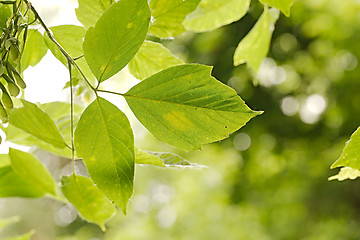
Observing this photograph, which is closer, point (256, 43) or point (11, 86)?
point (11, 86)

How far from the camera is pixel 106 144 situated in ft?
0.71

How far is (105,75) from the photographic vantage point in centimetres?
22

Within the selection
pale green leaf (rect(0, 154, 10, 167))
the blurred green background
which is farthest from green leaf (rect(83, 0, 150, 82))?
the blurred green background

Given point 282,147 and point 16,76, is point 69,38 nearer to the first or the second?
point 16,76

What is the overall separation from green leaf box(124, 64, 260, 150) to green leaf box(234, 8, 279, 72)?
5.4 inches

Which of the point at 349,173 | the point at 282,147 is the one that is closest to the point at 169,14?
the point at 349,173

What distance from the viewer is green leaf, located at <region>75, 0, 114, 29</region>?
24 cm

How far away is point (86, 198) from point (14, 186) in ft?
0.20

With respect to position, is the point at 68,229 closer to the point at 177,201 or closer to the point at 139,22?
the point at 177,201

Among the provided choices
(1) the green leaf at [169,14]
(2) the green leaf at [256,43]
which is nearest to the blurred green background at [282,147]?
(2) the green leaf at [256,43]

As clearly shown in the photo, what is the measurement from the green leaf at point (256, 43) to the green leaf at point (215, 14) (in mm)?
17

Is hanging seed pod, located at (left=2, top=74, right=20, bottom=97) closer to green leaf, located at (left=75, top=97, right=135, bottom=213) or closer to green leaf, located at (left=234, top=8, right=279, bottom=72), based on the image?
green leaf, located at (left=75, top=97, right=135, bottom=213)

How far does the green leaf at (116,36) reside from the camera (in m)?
0.20

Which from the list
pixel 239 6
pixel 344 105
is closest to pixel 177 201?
pixel 344 105
